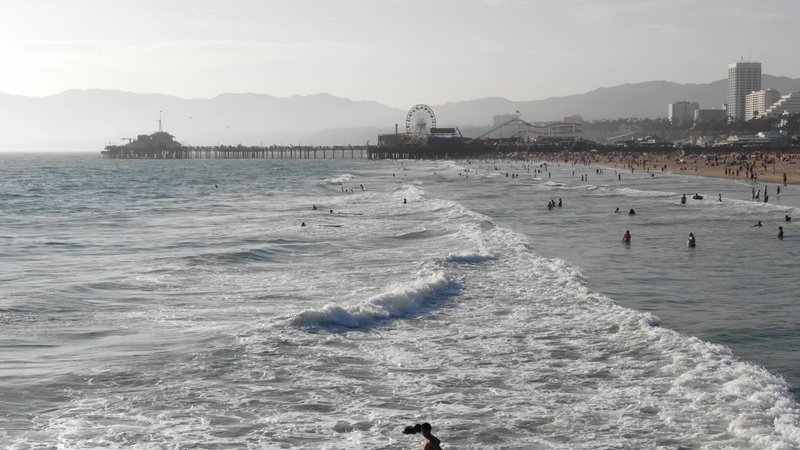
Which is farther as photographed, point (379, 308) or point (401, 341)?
point (379, 308)

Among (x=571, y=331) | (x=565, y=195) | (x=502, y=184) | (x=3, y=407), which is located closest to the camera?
(x=3, y=407)

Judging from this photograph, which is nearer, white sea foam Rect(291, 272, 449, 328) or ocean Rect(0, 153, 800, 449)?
ocean Rect(0, 153, 800, 449)

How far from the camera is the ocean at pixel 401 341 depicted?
1169 cm

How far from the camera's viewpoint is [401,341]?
16719 mm

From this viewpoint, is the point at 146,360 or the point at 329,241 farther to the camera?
the point at 329,241

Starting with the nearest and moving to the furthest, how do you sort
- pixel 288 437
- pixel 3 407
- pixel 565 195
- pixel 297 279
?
pixel 288 437, pixel 3 407, pixel 297 279, pixel 565 195

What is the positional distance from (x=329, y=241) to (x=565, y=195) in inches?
1355

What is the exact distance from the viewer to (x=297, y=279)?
2462 centimetres

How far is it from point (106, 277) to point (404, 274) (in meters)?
8.99

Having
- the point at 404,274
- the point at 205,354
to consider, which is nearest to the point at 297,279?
the point at 404,274

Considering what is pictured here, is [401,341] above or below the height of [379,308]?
below

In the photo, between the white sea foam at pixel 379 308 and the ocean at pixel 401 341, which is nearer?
the ocean at pixel 401 341

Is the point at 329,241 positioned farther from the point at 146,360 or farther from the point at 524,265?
the point at 146,360

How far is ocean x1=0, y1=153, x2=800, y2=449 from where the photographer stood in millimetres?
11688
